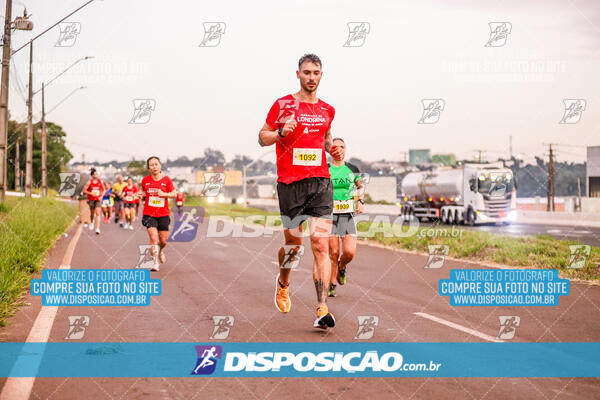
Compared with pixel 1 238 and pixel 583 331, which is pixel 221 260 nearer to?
pixel 1 238

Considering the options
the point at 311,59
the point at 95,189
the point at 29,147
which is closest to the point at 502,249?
the point at 311,59

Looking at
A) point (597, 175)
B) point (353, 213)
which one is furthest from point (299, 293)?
point (597, 175)

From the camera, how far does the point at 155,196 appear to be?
472 inches

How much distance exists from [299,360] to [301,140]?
190 centimetres

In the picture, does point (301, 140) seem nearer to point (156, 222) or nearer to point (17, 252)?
point (156, 222)

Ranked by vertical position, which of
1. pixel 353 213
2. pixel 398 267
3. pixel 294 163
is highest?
pixel 294 163

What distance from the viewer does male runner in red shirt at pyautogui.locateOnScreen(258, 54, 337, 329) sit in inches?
237

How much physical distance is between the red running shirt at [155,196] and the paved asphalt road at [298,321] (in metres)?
1.08

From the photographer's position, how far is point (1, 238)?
1191 centimetres

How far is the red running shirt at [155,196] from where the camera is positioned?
11.9 meters

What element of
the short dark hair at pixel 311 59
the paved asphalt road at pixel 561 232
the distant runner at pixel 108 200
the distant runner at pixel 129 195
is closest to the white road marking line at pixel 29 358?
the short dark hair at pixel 311 59

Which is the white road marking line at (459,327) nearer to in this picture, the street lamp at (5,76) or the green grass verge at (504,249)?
the green grass verge at (504,249)

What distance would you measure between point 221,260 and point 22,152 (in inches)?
3553

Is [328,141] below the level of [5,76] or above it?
below
